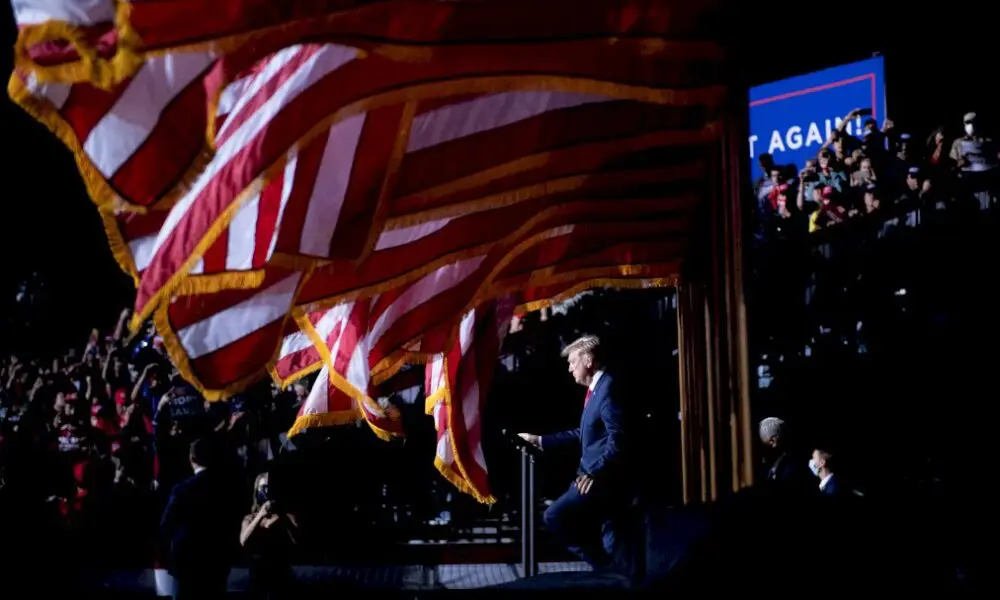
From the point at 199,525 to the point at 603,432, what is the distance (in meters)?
2.71

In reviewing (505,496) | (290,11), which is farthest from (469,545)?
(290,11)

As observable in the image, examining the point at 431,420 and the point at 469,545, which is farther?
the point at 431,420

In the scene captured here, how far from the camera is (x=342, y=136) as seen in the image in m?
4.86

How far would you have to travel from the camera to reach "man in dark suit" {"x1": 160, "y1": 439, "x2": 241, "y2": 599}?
6.65 metres

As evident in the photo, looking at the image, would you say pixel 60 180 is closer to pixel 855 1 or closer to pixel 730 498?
pixel 855 1

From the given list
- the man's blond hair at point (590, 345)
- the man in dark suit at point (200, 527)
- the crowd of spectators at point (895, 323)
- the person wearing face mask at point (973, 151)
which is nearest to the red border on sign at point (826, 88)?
the person wearing face mask at point (973, 151)

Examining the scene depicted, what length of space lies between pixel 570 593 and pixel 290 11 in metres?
2.83

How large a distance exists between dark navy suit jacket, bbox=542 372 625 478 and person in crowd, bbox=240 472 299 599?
2015mm

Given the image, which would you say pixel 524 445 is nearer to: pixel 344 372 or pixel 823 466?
pixel 344 372

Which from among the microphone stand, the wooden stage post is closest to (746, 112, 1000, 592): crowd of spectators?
the microphone stand

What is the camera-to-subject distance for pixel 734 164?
15.9ft

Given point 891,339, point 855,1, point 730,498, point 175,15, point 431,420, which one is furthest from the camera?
point 855,1

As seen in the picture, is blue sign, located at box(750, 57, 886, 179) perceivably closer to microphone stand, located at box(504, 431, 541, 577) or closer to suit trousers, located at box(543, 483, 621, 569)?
microphone stand, located at box(504, 431, 541, 577)

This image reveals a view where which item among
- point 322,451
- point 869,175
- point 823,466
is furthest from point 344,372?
point 869,175
